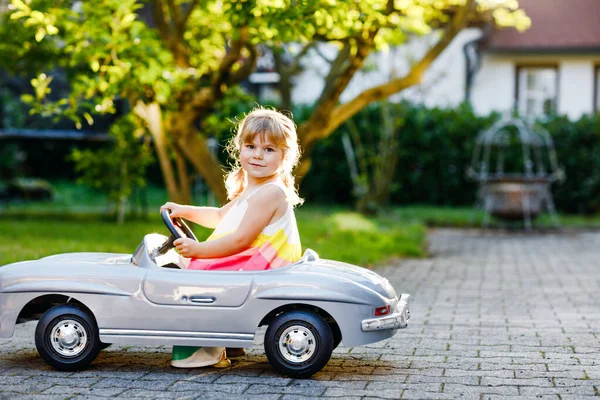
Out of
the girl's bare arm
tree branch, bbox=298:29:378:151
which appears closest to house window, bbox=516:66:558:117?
tree branch, bbox=298:29:378:151

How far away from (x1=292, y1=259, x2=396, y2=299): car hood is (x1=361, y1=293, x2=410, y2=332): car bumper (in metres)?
0.08

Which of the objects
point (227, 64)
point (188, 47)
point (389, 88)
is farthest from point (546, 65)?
point (227, 64)

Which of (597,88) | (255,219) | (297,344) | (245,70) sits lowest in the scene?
(297,344)

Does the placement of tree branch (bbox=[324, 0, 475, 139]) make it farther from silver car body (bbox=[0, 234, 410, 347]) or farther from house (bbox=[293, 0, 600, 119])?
house (bbox=[293, 0, 600, 119])

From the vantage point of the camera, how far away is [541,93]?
23.3 meters

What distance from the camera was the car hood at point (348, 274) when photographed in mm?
4773

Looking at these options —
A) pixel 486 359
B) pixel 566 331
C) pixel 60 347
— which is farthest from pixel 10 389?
pixel 566 331

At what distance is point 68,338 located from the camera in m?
4.80

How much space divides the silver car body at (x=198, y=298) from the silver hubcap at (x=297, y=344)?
0.13 m

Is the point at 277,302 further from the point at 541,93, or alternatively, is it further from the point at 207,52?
the point at 541,93

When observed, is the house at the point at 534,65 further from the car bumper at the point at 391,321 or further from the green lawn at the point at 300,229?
the car bumper at the point at 391,321

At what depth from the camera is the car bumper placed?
4688mm

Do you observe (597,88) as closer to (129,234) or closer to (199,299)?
(129,234)

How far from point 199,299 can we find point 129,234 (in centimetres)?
749
